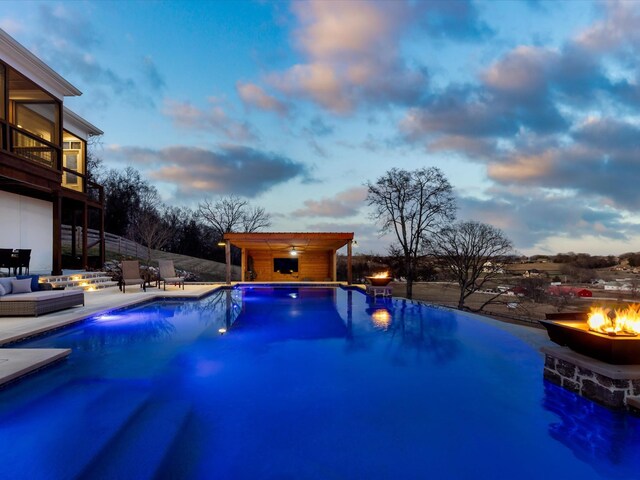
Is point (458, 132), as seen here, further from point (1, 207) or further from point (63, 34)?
point (1, 207)

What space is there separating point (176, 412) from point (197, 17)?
15.5 m

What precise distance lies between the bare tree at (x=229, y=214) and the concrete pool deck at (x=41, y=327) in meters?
24.6

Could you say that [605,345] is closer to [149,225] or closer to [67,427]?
[67,427]

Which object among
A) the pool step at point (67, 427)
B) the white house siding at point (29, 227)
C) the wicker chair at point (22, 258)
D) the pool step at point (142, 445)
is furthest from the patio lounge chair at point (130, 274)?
the pool step at point (142, 445)

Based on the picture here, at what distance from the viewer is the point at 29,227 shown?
1230cm

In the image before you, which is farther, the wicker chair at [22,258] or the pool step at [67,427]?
the wicker chair at [22,258]

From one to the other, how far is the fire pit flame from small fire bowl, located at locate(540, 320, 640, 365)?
13cm

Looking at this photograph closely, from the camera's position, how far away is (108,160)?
35.7 m

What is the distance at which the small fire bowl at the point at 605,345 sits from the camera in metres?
3.14

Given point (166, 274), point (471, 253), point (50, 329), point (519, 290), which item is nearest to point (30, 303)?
point (50, 329)

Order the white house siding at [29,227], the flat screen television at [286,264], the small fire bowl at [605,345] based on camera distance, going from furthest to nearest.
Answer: the flat screen television at [286,264], the white house siding at [29,227], the small fire bowl at [605,345]

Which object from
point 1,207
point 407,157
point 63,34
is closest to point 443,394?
point 1,207

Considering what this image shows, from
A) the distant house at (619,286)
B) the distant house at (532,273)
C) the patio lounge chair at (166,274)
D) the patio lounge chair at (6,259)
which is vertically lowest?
the distant house at (619,286)

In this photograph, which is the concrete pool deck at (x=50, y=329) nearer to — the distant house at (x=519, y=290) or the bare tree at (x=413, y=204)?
the bare tree at (x=413, y=204)
